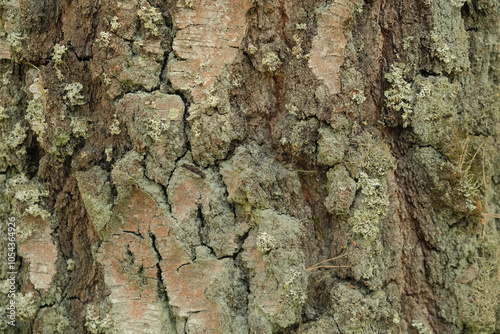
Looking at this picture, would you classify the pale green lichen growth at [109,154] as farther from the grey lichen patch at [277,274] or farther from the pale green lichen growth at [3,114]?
the grey lichen patch at [277,274]

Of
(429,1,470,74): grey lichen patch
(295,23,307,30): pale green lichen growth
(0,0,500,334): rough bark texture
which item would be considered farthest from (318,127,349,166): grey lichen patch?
(429,1,470,74): grey lichen patch

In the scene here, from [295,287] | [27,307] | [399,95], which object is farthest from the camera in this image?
[27,307]

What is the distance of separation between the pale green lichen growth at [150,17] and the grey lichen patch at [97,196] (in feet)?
1.90

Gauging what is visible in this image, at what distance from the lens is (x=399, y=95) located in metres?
1.67

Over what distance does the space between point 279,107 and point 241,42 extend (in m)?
0.28

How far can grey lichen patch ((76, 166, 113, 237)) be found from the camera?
5.48ft

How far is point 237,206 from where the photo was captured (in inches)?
65.2

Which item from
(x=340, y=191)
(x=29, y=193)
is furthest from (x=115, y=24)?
(x=340, y=191)

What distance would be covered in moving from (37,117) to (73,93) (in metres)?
0.17

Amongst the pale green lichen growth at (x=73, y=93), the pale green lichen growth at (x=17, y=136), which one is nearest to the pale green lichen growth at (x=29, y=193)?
the pale green lichen growth at (x=17, y=136)

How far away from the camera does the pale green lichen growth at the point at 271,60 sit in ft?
5.33

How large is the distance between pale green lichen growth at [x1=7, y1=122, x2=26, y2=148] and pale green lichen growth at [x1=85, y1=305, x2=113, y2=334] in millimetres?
728

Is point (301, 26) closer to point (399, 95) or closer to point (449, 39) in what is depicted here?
point (399, 95)

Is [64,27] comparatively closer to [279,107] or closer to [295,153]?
[279,107]
